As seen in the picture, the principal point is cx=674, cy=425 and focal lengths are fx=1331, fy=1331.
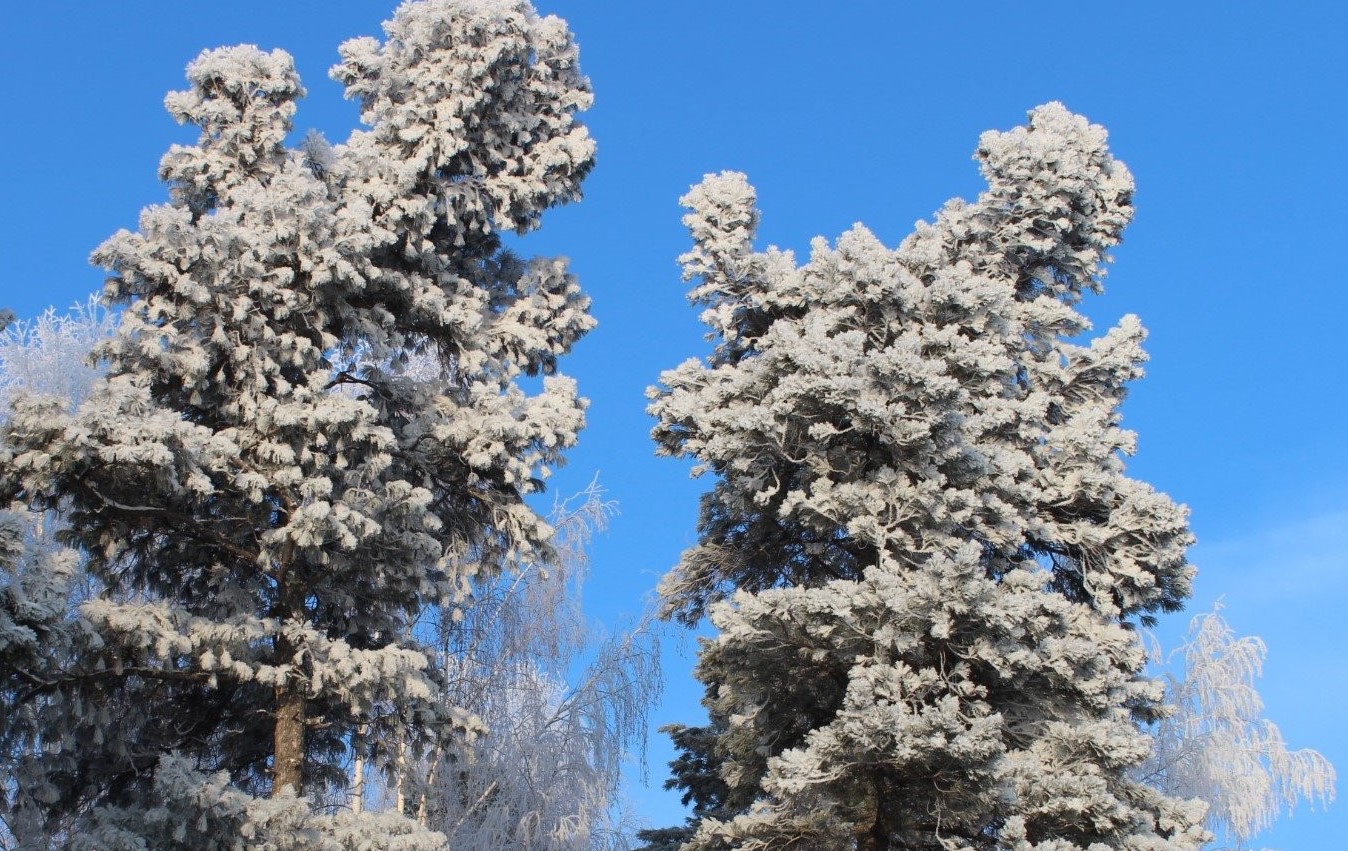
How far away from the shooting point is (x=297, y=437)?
11305 mm

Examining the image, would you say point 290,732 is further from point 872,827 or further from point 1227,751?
point 1227,751

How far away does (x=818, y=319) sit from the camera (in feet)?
42.6

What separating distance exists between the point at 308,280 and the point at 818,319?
481cm

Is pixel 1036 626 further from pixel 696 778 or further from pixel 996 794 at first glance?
pixel 696 778

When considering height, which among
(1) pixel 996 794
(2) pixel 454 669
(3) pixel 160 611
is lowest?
(1) pixel 996 794

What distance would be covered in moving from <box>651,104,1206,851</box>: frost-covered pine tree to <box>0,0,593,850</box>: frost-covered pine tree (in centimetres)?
216

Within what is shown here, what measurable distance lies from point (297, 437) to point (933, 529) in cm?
576

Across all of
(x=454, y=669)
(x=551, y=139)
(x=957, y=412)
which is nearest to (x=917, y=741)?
(x=957, y=412)

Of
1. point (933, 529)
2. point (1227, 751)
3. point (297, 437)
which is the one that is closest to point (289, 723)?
point (297, 437)

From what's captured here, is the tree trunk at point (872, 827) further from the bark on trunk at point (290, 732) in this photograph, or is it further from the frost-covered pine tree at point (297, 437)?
the bark on trunk at point (290, 732)

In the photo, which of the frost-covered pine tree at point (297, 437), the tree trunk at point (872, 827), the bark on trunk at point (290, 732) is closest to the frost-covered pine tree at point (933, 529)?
the tree trunk at point (872, 827)

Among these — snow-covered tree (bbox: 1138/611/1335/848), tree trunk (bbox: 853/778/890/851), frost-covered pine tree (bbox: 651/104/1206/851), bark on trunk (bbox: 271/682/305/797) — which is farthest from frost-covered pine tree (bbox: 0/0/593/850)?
snow-covered tree (bbox: 1138/611/1335/848)

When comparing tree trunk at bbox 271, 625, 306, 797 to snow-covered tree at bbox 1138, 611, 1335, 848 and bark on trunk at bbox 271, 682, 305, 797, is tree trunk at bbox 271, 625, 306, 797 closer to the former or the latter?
bark on trunk at bbox 271, 682, 305, 797

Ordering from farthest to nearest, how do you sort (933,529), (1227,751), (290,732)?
(1227,751)
(933,529)
(290,732)
